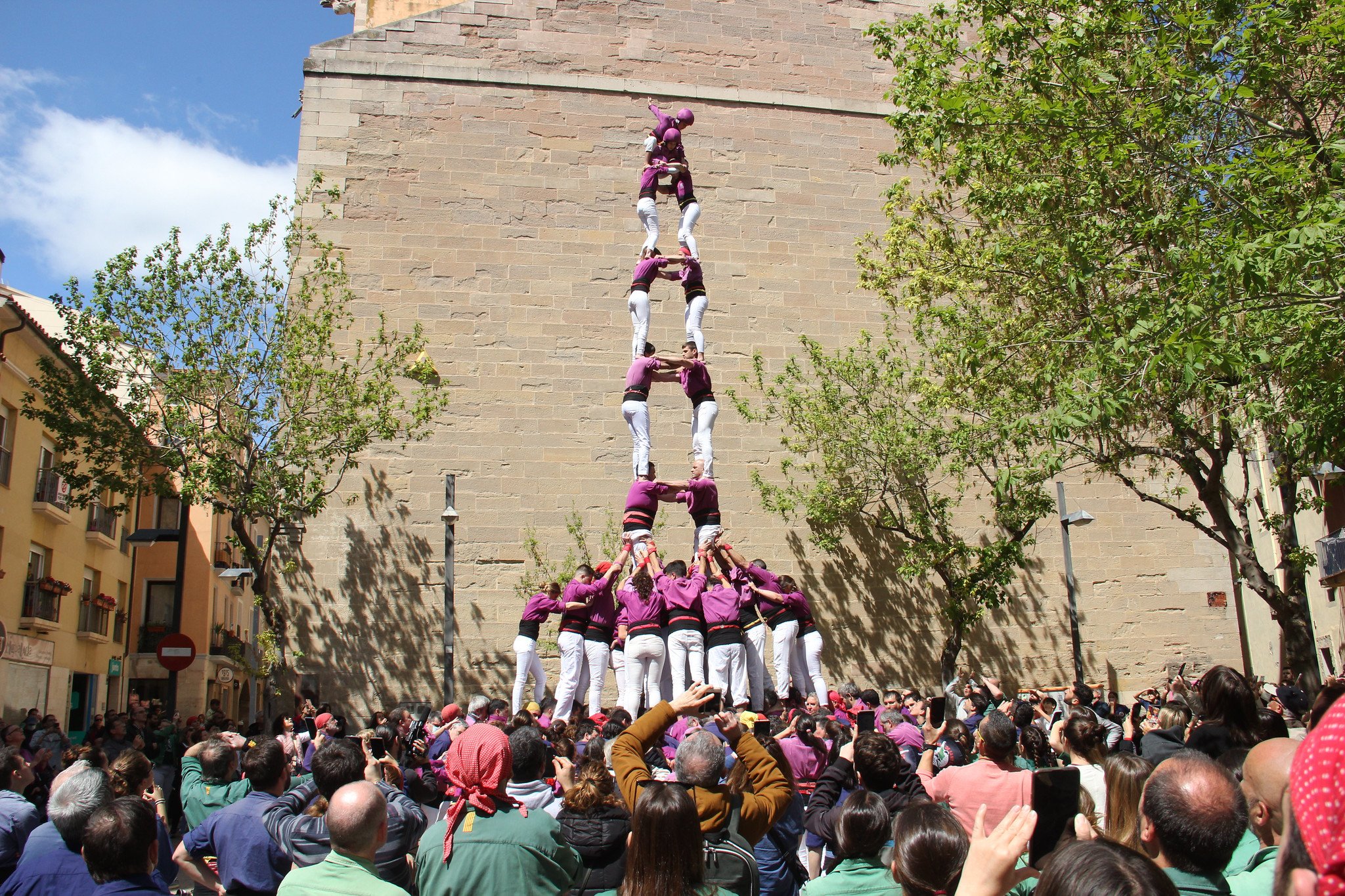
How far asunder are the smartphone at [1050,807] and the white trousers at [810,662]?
886 cm

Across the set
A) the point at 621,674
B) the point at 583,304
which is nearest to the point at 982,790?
the point at 621,674

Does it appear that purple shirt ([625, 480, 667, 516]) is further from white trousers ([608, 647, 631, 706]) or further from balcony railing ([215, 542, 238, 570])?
balcony railing ([215, 542, 238, 570])

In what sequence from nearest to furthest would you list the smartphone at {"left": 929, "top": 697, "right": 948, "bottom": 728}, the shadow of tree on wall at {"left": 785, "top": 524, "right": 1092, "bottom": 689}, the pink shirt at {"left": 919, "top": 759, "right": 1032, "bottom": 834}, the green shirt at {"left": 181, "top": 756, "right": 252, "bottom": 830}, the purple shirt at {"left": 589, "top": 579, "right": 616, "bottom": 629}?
the pink shirt at {"left": 919, "top": 759, "right": 1032, "bottom": 834}
the green shirt at {"left": 181, "top": 756, "right": 252, "bottom": 830}
the smartphone at {"left": 929, "top": 697, "right": 948, "bottom": 728}
the purple shirt at {"left": 589, "top": 579, "right": 616, "bottom": 629}
the shadow of tree on wall at {"left": 785, "top": 524, "right": 1092, "bottom": 689}

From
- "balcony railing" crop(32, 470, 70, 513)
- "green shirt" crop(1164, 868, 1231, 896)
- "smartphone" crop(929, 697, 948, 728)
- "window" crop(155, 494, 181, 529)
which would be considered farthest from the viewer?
"window" crop(155, 494, 181, 529)

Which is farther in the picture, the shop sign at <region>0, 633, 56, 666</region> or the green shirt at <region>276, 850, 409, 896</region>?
the shop sign at <region>0, 633, 56, 666</region>

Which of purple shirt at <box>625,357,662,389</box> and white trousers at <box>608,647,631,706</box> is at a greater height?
purple shirt at <box>625,357,662,389</box>

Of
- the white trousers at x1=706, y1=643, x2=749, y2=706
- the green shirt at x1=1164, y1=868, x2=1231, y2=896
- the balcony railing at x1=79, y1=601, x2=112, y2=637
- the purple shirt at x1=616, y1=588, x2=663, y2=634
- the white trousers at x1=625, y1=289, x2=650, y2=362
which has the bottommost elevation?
the green shirt at x1=1164, y1=868, x2=1231, y2=896

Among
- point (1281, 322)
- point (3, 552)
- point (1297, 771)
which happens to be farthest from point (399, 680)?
point (1297, 771)

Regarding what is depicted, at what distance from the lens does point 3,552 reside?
19391 millimetres

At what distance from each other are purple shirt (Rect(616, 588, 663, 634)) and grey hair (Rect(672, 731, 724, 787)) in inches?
280

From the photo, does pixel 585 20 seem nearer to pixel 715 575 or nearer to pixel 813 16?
pixel 813 16

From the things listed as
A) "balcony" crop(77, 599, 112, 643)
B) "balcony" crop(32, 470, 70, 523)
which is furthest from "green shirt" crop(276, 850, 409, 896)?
"balcony" crop(77, 599, 112, 643)

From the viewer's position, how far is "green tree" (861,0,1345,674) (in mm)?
8586

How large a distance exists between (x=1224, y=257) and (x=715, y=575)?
6.11 meters
